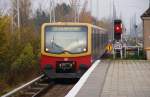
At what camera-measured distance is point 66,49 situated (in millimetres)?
25844

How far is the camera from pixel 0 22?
1083 inches

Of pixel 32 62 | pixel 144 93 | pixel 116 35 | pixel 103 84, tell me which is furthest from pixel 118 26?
pixel 144 93

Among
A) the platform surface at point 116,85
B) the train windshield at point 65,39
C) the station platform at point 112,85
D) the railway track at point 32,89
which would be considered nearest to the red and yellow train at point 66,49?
the train windshield at point 65,39

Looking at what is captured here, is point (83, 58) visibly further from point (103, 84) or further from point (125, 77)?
point (103, 84)

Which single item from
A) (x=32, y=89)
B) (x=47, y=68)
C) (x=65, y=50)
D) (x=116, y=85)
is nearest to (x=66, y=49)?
(x=65, y=50)

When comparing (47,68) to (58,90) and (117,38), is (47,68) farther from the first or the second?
(117,38)

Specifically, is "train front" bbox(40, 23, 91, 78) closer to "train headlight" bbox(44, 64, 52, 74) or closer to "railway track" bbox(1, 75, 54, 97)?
"train headlight" bbox(44, 64, 52, 74)

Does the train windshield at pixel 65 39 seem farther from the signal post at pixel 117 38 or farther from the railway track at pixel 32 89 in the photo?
the signal post at pixel 117 38

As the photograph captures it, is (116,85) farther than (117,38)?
No

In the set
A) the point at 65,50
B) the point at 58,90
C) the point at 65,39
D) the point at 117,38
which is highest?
the point at 65,39

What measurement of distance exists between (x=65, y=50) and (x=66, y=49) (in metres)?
0.07

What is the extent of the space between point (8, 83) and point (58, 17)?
4648 cm

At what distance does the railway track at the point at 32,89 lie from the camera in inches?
792

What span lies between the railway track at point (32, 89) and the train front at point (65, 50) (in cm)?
74
